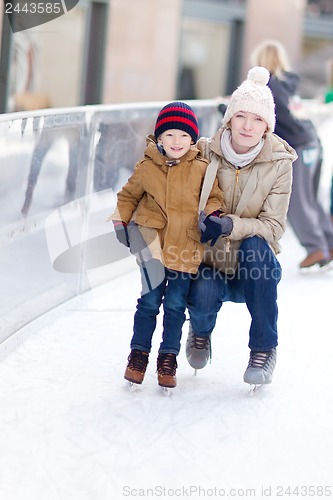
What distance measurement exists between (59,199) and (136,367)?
1.42m

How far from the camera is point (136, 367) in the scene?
3.99 meters

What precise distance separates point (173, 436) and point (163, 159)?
1049mm

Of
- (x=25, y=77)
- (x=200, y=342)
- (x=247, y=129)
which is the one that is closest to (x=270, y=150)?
(x=247, y=129)

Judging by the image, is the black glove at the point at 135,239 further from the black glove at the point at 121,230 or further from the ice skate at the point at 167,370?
the ice skate at the point at 167,370

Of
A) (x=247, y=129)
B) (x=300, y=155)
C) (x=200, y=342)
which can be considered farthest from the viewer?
(x=300, y=155)

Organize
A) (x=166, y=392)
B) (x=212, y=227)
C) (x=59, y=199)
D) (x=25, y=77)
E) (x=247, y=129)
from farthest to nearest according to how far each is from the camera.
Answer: (x=25, y=77), (x=59, y=199), (x=166, y=392), (x=247, y=129), (x=212, y=227)

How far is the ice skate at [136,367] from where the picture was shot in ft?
13.0

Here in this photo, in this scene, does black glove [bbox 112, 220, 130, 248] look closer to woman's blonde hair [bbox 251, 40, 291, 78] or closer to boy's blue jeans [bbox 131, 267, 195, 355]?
boy's blue jeans [bbox 131, 267, 195, 355]

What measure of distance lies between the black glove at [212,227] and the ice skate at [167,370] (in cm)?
50

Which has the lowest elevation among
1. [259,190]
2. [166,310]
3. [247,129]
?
[166,310]

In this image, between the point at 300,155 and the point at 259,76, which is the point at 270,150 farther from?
the point at 300,155

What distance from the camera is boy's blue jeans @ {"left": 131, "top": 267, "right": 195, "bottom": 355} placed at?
3967mm

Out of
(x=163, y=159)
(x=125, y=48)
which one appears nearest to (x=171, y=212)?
(x=163, y=159)

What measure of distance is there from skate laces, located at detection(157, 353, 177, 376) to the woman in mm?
208
